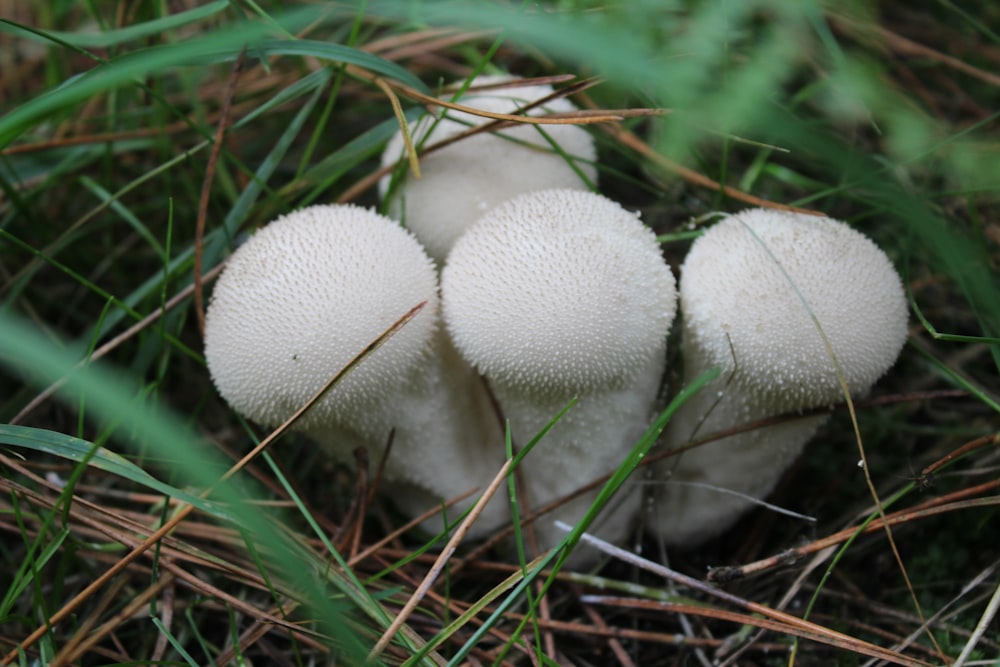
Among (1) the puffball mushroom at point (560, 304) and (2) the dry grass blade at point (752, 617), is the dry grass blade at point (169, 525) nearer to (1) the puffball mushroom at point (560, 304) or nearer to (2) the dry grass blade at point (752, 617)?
(1) the puffball mushroom at point (560, 304)

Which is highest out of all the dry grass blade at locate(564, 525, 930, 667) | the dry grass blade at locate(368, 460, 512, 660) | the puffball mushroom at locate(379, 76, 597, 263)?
the puffball mushroom at locate(379, 76, 597, 263)

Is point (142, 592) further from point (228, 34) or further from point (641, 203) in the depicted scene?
point (641, 203)

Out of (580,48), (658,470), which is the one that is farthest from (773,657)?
(580,48)

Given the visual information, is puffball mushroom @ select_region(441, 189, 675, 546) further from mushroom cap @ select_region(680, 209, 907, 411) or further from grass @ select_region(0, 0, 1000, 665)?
grass @ select_region(0, 0, 1000, 665)

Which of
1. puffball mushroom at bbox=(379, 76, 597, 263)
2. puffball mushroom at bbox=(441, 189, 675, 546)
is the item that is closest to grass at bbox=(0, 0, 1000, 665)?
puffball mushroom at bbox=(379, 76, 597, 263)

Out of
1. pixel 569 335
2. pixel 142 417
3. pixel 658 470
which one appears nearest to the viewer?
pixel 142 417

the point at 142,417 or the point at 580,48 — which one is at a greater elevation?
the point at 580,48

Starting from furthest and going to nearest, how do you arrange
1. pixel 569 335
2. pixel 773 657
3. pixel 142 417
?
pixel 773 657
pixel 569 335
pixel 142 417

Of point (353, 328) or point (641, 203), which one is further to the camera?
point (641, 203)
